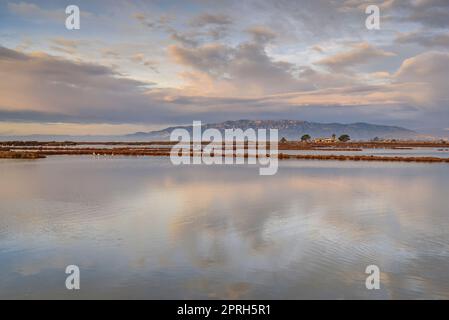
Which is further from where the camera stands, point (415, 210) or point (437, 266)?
point (415, 210)

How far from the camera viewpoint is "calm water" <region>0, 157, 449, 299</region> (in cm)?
602

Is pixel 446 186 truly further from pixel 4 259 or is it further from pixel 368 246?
pixel 4 259

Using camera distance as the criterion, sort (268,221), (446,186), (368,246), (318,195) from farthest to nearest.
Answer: (446,186)
(318,195)
(268,221)
(368,246)

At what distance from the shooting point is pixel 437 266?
6.82m

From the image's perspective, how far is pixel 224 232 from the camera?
355 inches

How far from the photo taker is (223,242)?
8.22 meters

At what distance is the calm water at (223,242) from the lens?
6.02 m

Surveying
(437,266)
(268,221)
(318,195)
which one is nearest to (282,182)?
(318,195)
